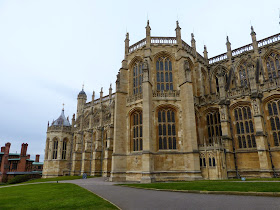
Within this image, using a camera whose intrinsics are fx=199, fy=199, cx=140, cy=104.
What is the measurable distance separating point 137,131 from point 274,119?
15965mm

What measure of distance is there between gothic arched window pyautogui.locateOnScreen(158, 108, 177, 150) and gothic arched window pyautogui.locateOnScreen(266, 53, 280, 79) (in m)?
15.1

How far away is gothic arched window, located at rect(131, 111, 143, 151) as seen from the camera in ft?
81.2

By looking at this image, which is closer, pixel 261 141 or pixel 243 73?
pixel 261 141

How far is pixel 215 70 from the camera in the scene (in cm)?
3306

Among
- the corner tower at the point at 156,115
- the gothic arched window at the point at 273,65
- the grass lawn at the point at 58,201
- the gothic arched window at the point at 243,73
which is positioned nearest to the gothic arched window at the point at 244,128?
the corner tower at the point at 156,115

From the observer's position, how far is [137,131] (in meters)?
25.6

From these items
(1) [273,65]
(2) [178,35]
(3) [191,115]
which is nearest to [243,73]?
(1) [273,65]

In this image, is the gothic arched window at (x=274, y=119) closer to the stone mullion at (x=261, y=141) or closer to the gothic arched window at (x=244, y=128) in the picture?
the stone mullion at (x=261, y=141)

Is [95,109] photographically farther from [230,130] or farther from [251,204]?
[251,204]

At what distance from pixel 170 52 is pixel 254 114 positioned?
512 inches

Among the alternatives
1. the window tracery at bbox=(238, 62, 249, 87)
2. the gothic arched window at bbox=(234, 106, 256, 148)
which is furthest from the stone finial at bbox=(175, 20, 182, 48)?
the gothic arched window at bbox=(234, 106, 256, 148)

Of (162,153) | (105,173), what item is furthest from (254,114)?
(105,173)

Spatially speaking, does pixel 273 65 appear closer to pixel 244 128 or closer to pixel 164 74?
pixel 244 128

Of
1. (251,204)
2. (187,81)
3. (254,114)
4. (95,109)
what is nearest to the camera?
(251,204)
